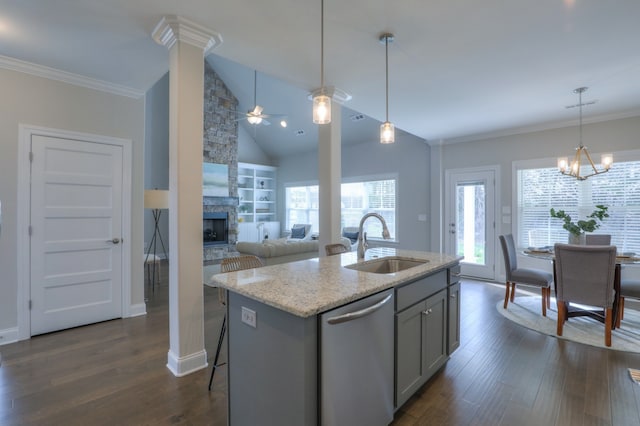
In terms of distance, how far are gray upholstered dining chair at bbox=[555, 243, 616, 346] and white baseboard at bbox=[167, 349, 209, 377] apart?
3521 mm

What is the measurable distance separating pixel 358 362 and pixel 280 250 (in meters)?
3.30

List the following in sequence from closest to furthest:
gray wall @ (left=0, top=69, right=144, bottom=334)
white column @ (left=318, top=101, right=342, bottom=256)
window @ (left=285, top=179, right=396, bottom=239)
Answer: gray wall @ (left=0, top=69, right=144, bottom=334), white column @ (left=318, top=101, right=342, bottom=256), window @ (left=285, top=179, right=396, bottom=239)

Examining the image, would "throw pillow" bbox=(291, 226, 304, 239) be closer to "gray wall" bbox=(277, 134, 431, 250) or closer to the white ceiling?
"gray wall" bbox=(277, 134, 431, 250)

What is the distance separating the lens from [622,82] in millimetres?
3422

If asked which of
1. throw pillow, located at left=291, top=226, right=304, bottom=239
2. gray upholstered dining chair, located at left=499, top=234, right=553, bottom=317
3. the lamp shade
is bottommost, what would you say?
gray upholstered dining chair, located at left=499, top=234, right=553, bottom=317

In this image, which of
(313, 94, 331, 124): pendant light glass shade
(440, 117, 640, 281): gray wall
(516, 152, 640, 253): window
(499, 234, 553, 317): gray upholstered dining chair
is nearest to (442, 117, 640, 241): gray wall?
(440, 117, 640, 281): gray wall

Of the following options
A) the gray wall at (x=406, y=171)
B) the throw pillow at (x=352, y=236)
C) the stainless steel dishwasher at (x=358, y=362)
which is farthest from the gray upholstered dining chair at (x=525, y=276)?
the throw pillow at (x=352, y=236)

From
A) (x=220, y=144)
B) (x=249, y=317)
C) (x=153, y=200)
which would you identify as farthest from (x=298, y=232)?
(x=249, y=317)

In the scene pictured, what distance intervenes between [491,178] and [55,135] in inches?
251

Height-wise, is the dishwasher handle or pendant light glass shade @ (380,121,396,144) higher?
pendant light glass shade @ (380,121,396,144)

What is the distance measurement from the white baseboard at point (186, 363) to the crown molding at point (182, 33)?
2.48 m

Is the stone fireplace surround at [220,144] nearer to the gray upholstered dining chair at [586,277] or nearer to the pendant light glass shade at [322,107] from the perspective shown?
the pendant light glass shade at [322,107]

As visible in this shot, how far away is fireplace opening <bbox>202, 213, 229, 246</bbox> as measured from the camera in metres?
7.98

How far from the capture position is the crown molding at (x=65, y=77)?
9.63ft
